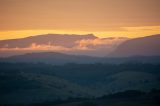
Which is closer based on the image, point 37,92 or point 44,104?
point 44,104

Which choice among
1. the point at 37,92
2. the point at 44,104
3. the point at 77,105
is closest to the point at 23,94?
the point at 37,92

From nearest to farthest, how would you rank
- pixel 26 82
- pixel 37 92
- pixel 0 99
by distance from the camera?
pixel 0 99 < pixel 37 92 < pixel 26 82

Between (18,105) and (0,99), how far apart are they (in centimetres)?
2407

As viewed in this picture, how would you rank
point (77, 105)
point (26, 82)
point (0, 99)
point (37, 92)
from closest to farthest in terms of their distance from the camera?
point (77, 105) < point (0, 99) < point (37, 92) < point (26, 82)

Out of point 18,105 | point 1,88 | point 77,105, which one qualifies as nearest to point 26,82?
point 1,88

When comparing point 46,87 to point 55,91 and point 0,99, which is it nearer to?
point 55,91

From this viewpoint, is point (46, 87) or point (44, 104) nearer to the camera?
point (44, 104)

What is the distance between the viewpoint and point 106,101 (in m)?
136

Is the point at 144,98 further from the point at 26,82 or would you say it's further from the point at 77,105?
the point at 26,82

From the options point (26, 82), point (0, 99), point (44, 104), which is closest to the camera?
point (44, 104)

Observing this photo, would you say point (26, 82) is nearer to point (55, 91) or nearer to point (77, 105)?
point (55, 91)

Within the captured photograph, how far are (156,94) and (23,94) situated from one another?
178 ft

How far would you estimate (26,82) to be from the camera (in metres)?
194

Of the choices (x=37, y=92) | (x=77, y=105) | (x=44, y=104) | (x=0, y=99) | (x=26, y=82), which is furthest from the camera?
(x=26, y=82)
